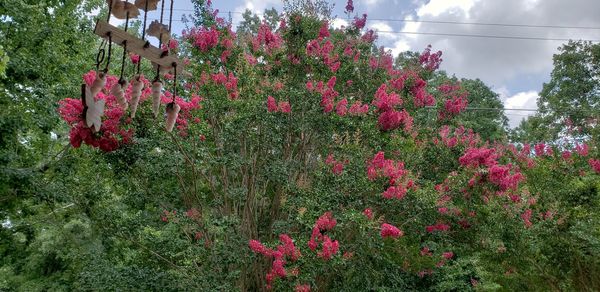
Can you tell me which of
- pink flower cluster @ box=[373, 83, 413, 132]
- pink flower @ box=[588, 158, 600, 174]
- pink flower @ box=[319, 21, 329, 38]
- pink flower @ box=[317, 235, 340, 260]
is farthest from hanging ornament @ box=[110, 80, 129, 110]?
pink flower @ box=[588, 158, 600, 174]

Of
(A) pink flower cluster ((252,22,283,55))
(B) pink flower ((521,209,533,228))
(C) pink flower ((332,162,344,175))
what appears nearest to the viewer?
(C) pink flower ((332,162,344,175))

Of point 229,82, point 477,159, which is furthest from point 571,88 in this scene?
point 229,82

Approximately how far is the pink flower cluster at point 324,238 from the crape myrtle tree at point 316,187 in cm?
1

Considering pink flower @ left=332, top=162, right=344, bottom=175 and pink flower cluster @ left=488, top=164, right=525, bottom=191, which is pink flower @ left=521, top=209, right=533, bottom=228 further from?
pink flower @ left=332, top=162, right=344, bottom=175

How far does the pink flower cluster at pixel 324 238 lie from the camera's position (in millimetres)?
4504

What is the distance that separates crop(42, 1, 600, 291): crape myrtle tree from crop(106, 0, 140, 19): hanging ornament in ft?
10.4

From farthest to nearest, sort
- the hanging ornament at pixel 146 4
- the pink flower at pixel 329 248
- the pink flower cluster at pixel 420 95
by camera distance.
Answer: the pink flower cluster at pixel 420 95
the pink flower at pixel 329 248
the hanging ornament at pixel 146 4

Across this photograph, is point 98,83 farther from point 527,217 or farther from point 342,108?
point 527,217

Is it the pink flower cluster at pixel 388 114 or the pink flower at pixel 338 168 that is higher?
the pink flower cluster at pixel 388 114

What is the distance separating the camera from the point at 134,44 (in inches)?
50.3

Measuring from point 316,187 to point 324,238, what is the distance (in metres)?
1.06

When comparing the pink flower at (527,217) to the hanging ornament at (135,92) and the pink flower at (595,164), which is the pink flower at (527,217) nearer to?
the pink flower at (595,164)

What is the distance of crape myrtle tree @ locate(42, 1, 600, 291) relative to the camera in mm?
5102

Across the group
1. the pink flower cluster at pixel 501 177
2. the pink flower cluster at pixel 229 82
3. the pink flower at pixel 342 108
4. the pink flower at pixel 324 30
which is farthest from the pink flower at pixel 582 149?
the pink flower cluster at pixel 229 82
